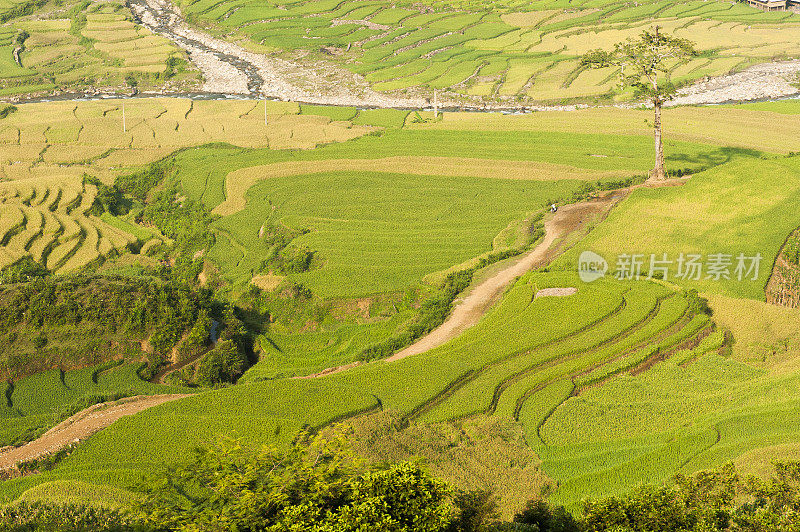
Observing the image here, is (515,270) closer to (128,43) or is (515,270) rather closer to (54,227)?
(54,227)

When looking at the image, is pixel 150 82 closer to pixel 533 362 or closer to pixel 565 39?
pixel 565 39

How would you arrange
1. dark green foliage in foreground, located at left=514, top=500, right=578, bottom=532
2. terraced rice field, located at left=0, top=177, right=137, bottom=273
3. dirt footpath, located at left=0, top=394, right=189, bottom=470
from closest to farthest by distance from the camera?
dark green foliage in foreground, located at left=514, top=500, right=578, bottom=532
dirt footpath, located at left=0, top=394, right=189, bottom=470
terraced rice field, located at left=0, top=177, right=137, bottom=273

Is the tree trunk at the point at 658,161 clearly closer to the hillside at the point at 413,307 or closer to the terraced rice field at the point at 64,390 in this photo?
the hillside at the point at 413,307

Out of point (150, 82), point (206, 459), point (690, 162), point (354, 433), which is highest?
point (150, 82)

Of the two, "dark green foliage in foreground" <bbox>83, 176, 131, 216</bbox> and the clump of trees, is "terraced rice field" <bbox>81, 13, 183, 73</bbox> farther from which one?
the clump of trees

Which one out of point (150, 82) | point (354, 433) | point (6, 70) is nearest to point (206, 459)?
point (354, 433)

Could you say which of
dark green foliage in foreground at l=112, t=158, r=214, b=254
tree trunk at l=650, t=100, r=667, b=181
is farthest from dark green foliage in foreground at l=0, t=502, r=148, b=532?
tree trunk at l=650, t=100, r=667, b=181
